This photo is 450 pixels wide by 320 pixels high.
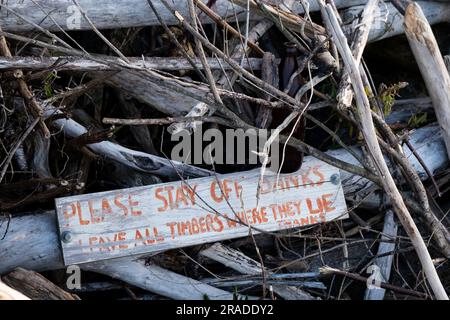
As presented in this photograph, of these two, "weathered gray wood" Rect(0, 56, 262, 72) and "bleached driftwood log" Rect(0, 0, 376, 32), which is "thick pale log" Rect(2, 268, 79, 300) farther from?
"bleached driftwood log" Rect(0, 0, 376, 32)

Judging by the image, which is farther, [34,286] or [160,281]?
[160,281]

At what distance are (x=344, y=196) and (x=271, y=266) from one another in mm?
512

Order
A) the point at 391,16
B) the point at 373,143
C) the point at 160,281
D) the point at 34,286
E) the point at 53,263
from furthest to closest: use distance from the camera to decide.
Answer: the point at 391,16, the point at 160,281, the point at 53,263, the point at 34,286, the point at 373,143

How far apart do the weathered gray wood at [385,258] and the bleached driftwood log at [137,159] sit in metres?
0.98

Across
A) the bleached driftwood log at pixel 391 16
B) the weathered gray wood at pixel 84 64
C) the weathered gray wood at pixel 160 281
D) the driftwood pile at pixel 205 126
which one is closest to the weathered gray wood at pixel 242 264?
the driftwood pile at pixel 205 126

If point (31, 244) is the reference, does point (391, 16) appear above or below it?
above

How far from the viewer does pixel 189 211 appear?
390cm

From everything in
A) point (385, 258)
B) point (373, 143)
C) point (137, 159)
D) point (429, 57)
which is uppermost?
point (429, 57)

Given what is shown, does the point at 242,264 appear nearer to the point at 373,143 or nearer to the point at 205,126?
the point at 205,126

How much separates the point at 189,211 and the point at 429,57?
4.49 ft

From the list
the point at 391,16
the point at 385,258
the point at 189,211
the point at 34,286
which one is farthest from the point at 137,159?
the point at 391,16

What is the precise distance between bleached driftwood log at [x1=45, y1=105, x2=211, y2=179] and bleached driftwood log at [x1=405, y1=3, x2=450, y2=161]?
4.19 feet

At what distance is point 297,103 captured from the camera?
11.4 feet

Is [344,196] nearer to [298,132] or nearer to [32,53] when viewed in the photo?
[298,132]
